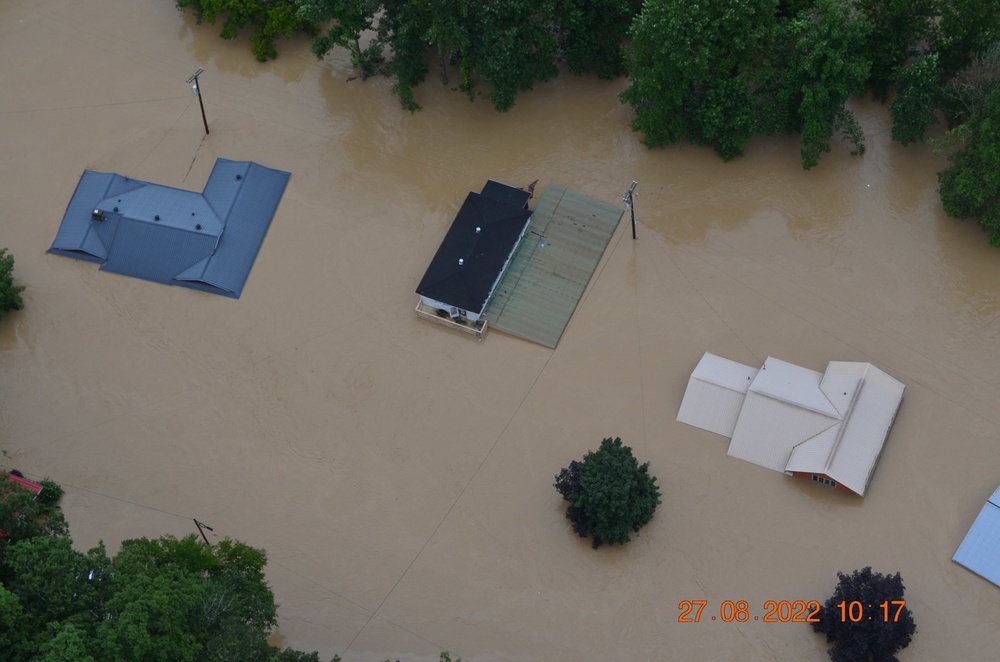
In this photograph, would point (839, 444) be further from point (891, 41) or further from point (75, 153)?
point (75, 153)

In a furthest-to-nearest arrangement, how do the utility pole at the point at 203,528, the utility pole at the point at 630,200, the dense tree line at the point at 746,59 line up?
the utility pole at the point at 630,200 → the dense tree line at the point at 746,59 → the utility pole at the point at 203,528

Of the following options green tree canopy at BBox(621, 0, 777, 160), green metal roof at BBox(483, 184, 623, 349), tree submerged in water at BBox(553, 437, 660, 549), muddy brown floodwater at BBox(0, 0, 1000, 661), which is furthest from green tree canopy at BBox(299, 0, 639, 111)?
tree submerged in water at BBox(553, 437, 660, 549)

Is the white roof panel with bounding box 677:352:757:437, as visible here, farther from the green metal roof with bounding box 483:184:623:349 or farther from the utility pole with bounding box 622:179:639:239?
the utility pole with bounding box 622:179:639:239

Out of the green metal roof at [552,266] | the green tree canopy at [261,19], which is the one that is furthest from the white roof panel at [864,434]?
the green tree canopy at [261,19]

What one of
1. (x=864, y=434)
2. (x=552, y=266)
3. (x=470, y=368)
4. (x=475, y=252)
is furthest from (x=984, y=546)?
(x=475, y=252)
